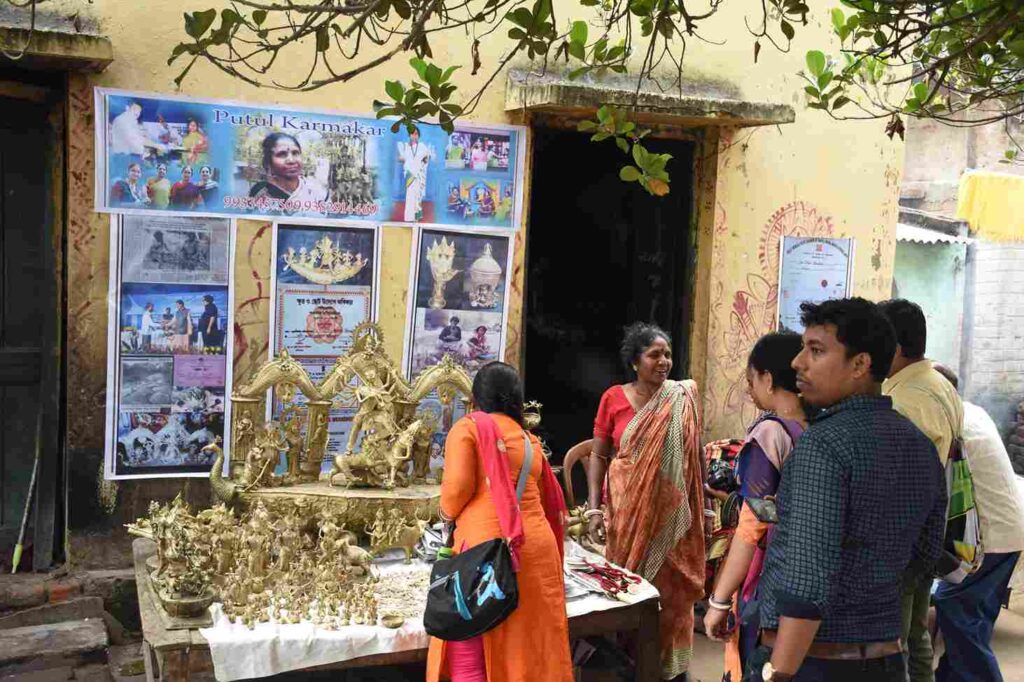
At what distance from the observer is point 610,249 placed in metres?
6.75

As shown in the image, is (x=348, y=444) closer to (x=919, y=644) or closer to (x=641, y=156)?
(x=641, y=156)

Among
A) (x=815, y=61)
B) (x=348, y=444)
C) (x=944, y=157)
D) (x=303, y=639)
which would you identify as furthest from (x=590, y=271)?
(x=944, y=157)

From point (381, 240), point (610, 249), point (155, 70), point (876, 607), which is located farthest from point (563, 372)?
point (876, 607)

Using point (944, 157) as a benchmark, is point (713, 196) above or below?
below

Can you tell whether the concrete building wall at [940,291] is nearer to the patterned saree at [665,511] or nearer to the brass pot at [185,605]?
the patterned saree at [665,511]

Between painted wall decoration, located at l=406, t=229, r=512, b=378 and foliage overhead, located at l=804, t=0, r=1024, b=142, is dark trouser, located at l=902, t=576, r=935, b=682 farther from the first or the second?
painted wall decoration, located at l=406, t=229, r=512, b=378

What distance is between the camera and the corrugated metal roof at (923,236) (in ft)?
36.8

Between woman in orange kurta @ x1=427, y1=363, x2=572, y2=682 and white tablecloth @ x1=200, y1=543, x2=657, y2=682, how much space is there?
0.51 ft

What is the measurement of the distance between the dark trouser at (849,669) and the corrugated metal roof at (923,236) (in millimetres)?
9227

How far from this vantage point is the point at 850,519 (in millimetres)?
2469

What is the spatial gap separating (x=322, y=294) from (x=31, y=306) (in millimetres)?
1491

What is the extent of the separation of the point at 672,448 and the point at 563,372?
81.3 inches

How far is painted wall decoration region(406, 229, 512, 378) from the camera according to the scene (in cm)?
568

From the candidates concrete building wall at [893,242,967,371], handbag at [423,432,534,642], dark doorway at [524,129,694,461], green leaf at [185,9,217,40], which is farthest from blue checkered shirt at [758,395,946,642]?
concrete building wall at [893,242,967,371]
